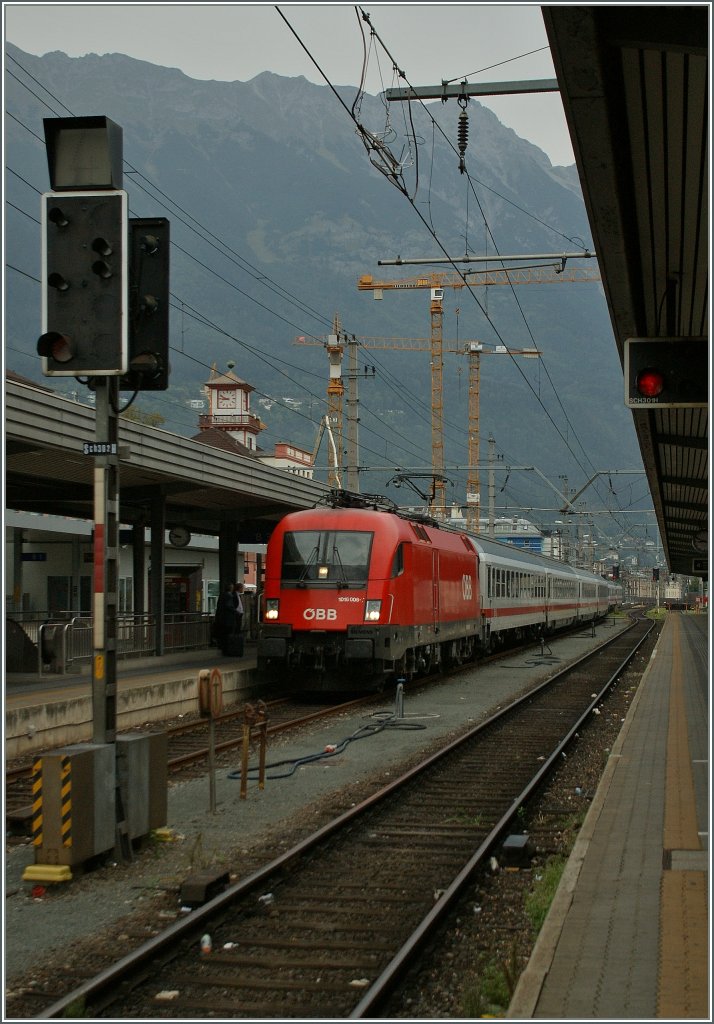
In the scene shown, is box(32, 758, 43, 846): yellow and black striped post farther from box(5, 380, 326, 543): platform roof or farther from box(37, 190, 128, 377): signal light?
box(37, 190, 128, 377): signal light

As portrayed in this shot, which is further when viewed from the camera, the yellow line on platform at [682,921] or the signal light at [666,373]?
the signal light at [666,373]

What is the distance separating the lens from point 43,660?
18.3 meters

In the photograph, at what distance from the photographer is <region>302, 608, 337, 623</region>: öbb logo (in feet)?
58.8

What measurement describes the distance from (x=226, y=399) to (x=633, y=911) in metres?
106

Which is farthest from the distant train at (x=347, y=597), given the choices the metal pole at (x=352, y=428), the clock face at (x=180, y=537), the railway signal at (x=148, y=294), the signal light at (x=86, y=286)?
the signal light at (x=86, y=286)

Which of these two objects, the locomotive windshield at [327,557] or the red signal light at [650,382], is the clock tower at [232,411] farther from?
the red signal light at [650,382]

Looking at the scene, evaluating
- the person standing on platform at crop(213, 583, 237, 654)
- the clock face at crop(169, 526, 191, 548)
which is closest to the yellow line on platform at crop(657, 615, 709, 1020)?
the person standing on platform at crop(213, 583, 237, 654)

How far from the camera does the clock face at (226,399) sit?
10981 cm

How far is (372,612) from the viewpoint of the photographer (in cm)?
1784

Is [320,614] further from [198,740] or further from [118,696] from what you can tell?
[198,740]

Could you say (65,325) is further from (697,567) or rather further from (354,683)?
(697,567)

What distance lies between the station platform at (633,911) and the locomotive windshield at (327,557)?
6.60 m

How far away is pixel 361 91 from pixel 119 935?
29.9 feet

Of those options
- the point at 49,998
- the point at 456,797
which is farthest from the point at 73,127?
the point at 456,797
